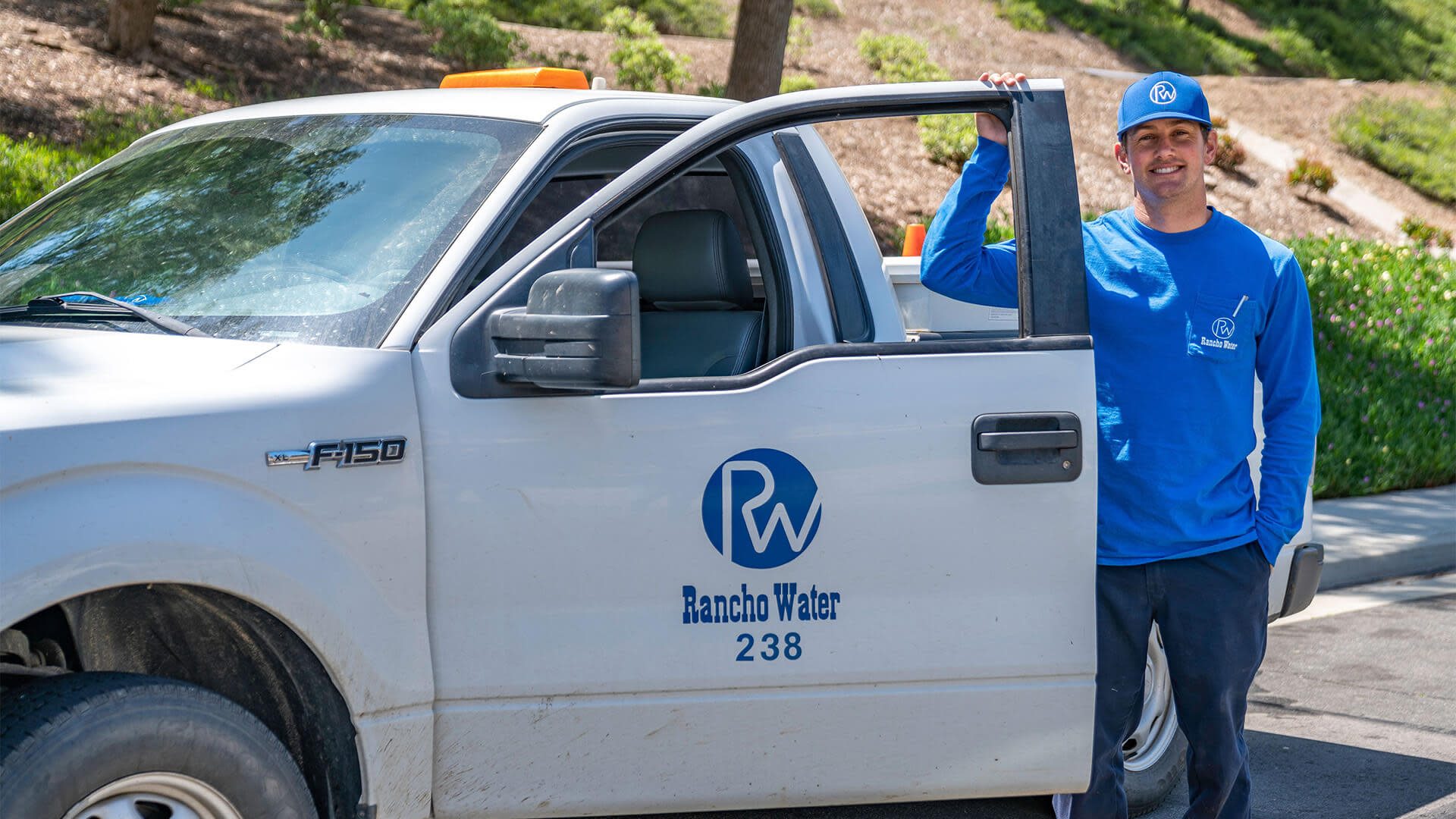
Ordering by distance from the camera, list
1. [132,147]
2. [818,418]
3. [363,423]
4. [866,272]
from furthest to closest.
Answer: [132,147] < [866,272] < [818,418] < [363,423]

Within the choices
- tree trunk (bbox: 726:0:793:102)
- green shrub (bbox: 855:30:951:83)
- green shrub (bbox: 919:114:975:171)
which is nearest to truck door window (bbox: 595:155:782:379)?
tree trunk (bbox: 726:0:793:102)

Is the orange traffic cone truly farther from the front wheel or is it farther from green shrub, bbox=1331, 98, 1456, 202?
green shrub, bbox=1331, 98, 1456, 202

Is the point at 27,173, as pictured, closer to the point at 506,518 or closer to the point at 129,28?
the point at 129,28

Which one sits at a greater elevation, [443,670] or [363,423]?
[363,423]

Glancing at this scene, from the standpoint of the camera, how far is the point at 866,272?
12.1ft

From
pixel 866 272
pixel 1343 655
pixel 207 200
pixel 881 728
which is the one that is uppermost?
pixel 207 200

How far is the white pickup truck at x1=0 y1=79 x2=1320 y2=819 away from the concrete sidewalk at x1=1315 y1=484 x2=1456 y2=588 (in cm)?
544

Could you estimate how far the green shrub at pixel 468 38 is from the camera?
15.5m

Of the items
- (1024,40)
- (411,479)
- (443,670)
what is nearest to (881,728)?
(443,670)

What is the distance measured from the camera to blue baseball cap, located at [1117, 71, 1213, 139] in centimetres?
314

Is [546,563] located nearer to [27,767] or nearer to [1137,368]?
[27,767]

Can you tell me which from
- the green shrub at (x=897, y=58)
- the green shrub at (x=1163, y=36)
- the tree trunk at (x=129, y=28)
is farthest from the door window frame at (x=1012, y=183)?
the green shrub at (x=1163, y=36)

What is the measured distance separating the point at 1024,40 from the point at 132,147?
79.9 ft

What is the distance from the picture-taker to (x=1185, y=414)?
3143 mm
